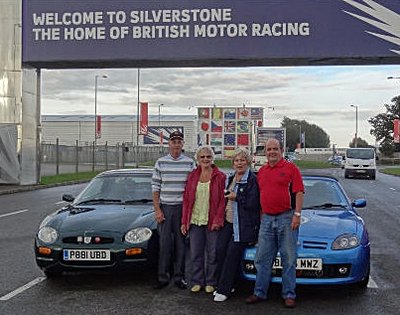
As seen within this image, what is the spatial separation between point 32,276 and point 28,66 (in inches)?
646

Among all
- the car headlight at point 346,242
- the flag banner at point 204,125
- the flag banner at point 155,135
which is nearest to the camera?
the car headlight at point 346,242

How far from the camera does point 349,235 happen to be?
624 centimetres

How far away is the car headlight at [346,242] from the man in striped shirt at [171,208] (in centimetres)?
166

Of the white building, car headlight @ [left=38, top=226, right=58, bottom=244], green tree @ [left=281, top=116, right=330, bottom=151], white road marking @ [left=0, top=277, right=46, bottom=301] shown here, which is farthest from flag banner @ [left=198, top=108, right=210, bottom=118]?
green tree @ [left=281, top=116, right=330, bottom=151]

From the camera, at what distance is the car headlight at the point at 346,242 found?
6.10 m

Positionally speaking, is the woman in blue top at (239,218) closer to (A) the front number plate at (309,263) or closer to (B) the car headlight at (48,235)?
(A) the front number plate at (309,263)

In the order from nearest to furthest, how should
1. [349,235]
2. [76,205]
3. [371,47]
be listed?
[349,235] < [76,205] < [371,47]

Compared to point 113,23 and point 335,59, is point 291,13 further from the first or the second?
point 113,23

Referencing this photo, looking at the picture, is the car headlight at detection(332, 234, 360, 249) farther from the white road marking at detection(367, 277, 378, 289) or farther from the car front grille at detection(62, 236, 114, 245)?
the car front grille at detection(62, 236, 114, 245)

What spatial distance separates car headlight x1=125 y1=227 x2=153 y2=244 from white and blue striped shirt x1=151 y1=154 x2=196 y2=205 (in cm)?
40

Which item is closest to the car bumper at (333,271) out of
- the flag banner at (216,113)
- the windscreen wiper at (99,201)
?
the windscreen wiper at (99,201)

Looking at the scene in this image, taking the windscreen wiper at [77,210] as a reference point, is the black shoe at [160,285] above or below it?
below

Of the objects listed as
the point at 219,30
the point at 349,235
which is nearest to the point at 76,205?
the point at 349,235

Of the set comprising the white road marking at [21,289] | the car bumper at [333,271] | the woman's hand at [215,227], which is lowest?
the white road marking at [21,289]
